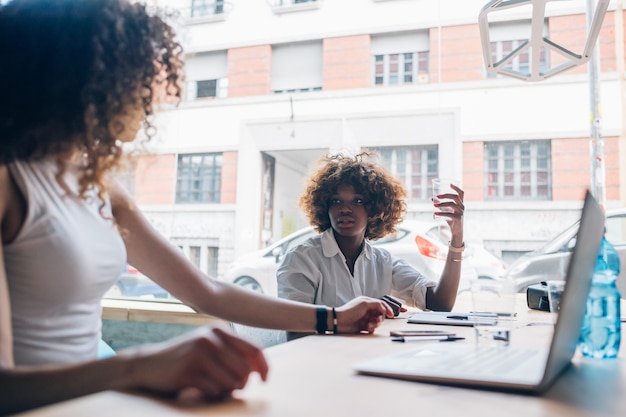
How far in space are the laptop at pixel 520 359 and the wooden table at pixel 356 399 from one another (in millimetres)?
15

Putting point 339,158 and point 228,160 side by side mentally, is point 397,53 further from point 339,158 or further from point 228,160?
point 339,158

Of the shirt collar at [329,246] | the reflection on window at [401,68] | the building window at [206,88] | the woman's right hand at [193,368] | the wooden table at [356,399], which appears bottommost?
the wooden table at [356,399]

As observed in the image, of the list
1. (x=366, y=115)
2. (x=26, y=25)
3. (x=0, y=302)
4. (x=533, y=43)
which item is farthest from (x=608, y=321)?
(x=366, y=115)

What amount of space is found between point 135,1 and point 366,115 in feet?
11.8

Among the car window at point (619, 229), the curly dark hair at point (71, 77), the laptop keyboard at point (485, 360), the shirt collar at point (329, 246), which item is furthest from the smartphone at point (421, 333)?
the car window at point (619, 229)

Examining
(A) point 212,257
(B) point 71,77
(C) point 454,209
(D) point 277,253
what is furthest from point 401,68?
(B) point 71,77

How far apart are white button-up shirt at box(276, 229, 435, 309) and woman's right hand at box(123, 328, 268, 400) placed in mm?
1102

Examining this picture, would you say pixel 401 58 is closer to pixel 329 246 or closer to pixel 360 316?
pixel 329 246

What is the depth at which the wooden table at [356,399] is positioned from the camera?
48 cm

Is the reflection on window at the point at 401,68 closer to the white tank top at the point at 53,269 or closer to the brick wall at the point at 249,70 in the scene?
the brick wall at the point at 249,70

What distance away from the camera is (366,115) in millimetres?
4359

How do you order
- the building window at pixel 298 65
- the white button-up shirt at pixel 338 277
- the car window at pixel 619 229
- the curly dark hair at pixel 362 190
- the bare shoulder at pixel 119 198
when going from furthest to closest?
1. the building window at pixel 298 65
2. the car window at pixel 619 229
3. the curly dark hair at pixel 362 190
4. the white button-up shirt at pixel 338 277
5. the bare shoulder at pixel 119 198

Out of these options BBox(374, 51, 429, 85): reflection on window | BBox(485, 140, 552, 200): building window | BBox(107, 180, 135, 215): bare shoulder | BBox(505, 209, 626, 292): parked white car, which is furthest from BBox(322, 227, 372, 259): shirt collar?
BBox(374, 51, 429, 85): reflection on window

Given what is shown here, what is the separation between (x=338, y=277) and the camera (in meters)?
1.79
